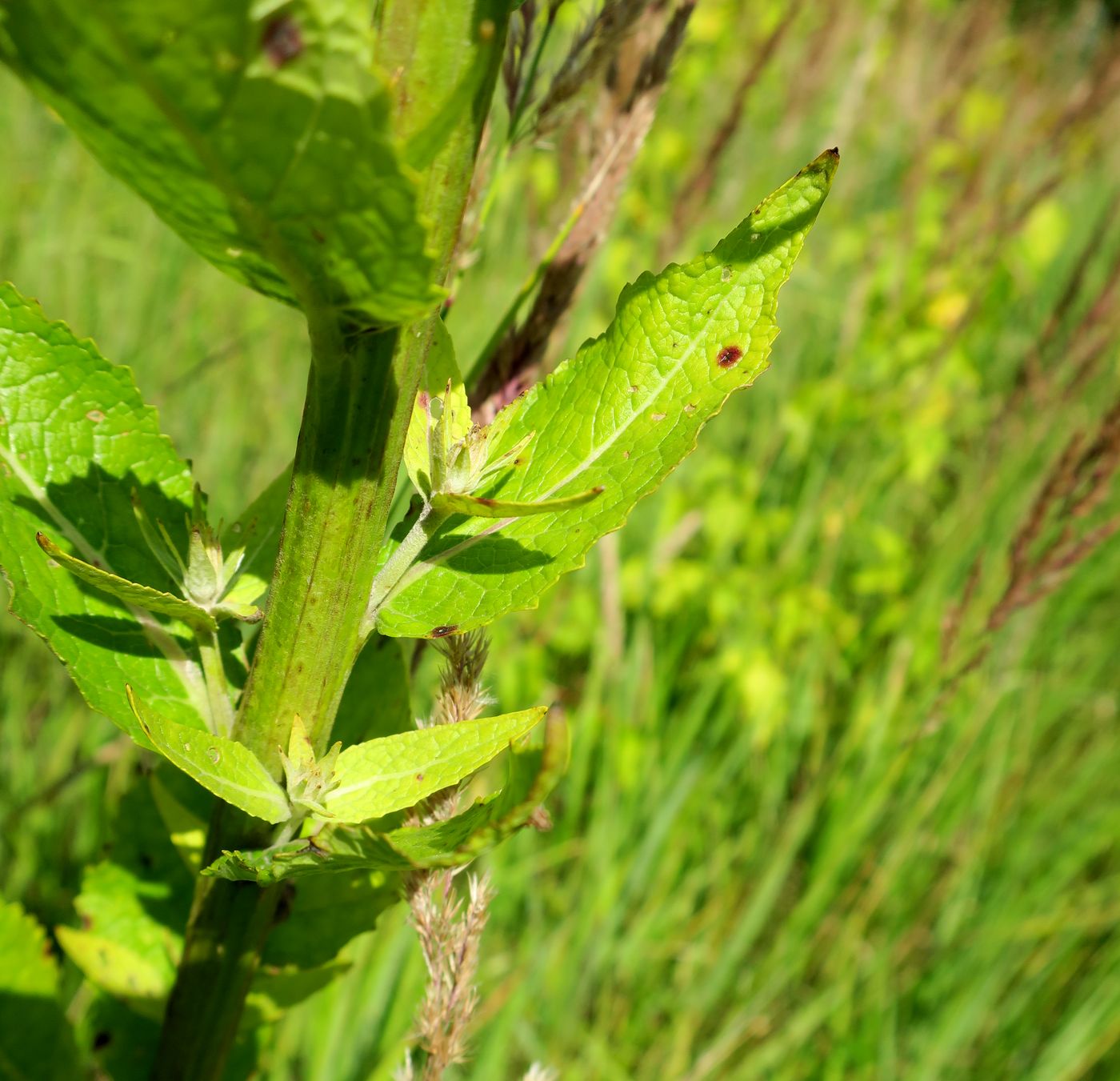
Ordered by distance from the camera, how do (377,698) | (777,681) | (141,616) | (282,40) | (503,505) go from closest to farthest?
(282,40) < (503,505) < (141,616) < (377,698) < (777,681)

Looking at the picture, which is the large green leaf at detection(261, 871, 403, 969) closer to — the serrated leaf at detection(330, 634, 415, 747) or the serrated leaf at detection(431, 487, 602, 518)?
the serrated leaf at detection(330, 634, 415, 747)

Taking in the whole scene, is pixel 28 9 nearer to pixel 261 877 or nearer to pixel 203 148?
pixel 203 148

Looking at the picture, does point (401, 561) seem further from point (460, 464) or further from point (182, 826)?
point (182, 826)

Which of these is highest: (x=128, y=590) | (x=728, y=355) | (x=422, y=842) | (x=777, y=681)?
(x=777, y=681)

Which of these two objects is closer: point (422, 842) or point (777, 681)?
point (422, 842)

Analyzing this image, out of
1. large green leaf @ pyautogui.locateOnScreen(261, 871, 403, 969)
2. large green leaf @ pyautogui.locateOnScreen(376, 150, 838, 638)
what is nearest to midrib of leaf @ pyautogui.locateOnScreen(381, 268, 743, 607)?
large green leaf @ pyautogui.locateOnScreen(376, 150, 838, 638)

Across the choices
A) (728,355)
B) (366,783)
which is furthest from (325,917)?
(728,355)

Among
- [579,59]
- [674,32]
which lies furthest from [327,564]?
[674,32]
